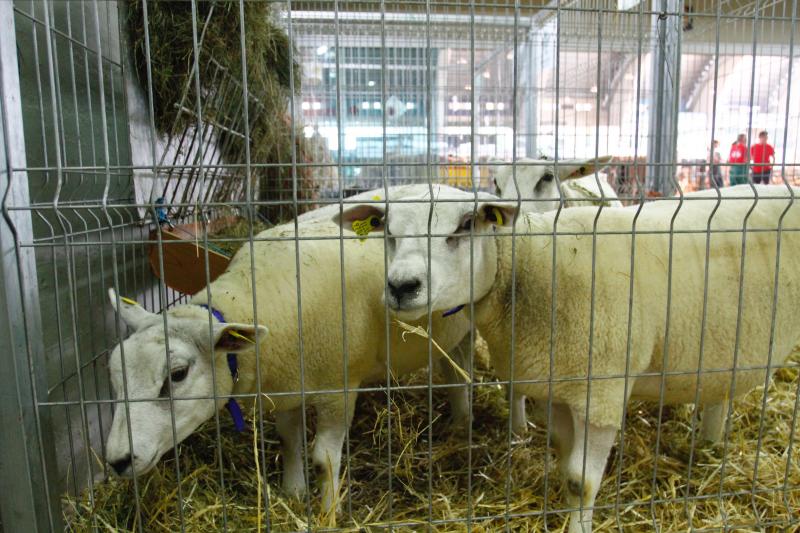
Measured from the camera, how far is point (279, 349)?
2662 millimetres

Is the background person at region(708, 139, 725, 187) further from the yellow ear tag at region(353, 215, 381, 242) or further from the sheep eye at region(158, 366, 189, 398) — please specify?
the sheep eye at region(158, 366, 189, 398)

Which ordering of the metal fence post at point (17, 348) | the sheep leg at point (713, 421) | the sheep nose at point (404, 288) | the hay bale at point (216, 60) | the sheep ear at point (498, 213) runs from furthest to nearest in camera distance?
the hay bale at point (216, 60)
the sheep leg at point (713, 421)
the sheep ear at point (498, 213)
the sheep nose at point (404, 288)
the metal fence post at point (17, 348)

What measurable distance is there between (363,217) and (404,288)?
0.44 meters

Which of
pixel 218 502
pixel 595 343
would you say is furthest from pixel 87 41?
pixel 595 343

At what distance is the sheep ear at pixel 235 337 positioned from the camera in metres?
2.19

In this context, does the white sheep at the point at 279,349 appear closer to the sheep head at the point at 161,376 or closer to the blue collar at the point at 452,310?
the sheep head at the point at 161,376

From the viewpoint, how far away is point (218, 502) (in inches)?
106

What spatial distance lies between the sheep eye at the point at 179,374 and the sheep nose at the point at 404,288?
2.81ft

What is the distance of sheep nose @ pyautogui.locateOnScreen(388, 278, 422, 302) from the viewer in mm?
2125

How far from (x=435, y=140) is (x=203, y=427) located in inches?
238

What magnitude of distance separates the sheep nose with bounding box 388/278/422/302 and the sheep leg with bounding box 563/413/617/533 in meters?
0.91

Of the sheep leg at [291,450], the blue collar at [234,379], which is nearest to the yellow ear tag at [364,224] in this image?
the blue collar at [234,379]

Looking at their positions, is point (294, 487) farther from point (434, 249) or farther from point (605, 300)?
point (605, 300)

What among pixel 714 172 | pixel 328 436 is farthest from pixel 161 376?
pixel 714 172
